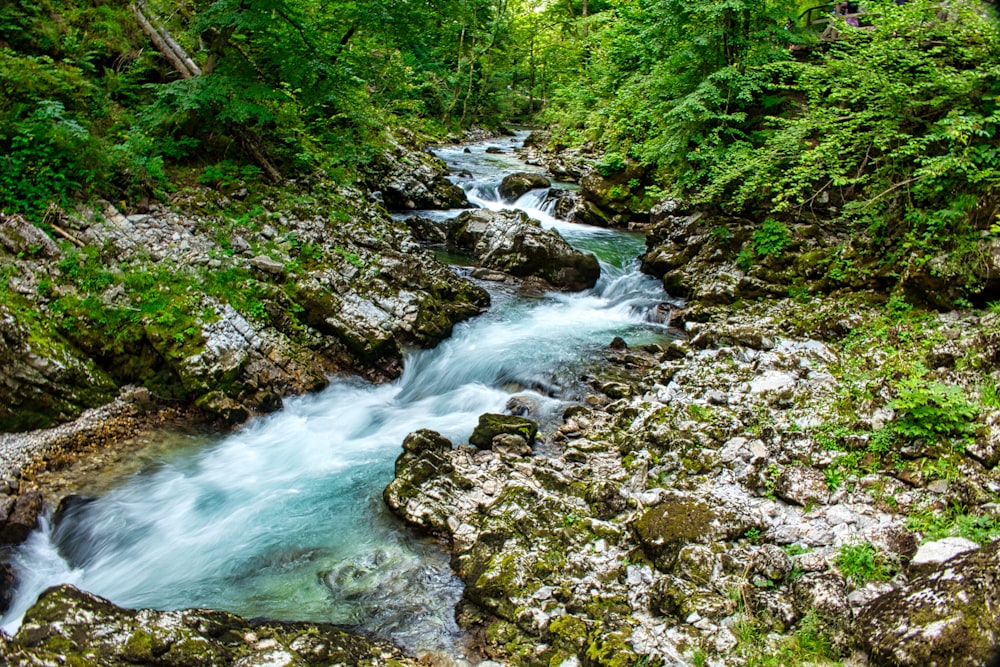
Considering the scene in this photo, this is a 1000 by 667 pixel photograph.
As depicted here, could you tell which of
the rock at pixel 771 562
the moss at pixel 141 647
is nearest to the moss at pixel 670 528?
the rock at pixel 771 562

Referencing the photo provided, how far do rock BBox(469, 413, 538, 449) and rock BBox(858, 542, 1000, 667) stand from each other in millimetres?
4287

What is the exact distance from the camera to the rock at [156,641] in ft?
11.0

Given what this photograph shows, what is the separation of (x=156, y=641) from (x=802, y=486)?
5271mm

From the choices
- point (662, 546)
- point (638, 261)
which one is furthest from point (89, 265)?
point (638, 261)

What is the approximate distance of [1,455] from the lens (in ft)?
20.1

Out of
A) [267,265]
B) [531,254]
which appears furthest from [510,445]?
[531,254]

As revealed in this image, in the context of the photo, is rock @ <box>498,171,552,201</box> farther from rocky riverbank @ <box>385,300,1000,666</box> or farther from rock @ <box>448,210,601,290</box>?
rocky riverbank @ <box>385,300,1000,666</box>

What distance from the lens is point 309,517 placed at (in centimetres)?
638

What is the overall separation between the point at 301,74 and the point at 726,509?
10.5m

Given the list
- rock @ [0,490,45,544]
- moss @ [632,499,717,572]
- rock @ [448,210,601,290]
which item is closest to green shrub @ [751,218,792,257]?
rock @ [448,210,601,290]

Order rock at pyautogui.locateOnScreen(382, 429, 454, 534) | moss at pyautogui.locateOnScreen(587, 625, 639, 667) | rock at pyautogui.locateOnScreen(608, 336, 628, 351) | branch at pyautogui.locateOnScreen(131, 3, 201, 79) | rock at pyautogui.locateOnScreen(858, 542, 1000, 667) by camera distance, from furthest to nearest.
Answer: branch at pyautogui.locateOnScreen(131, 3, 201, 79)
rock at pyautogui.locateOnScreen(608, 336, 628, 351)
rock at pyautogui.locateOnScreen(382, 429, 454, 534)
moss at pyautogui.locateOnScreen(587, 625, 639, 667)
rock at pyautogui.locateOnScreen(858, 542, 1000, 667)

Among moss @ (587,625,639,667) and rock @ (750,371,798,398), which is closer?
moss @ (587,625,639,667)

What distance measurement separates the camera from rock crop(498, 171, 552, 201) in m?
18.4

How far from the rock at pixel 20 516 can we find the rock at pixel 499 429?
4.76 m
